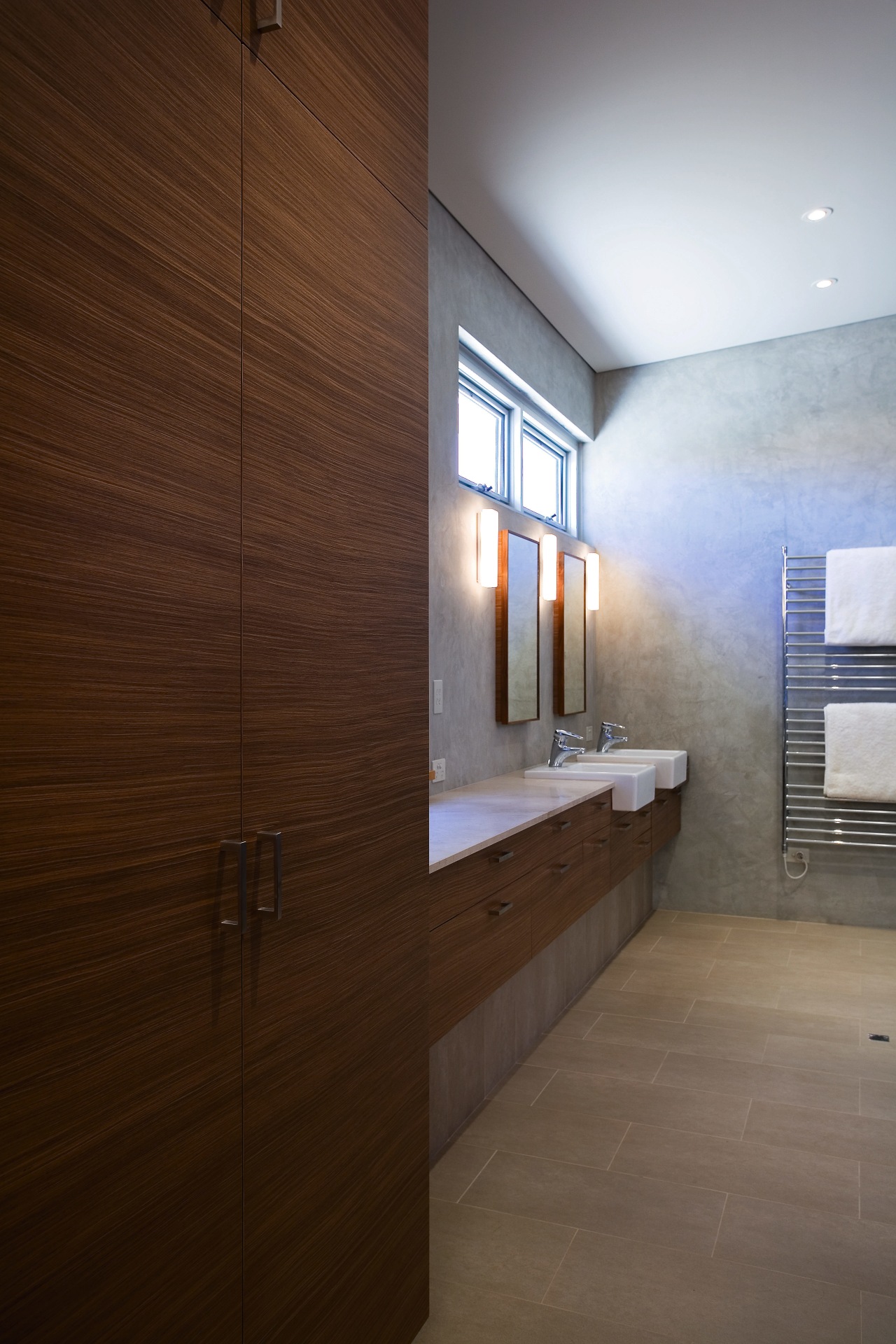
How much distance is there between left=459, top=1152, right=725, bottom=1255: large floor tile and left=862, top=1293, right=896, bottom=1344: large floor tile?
33 cm

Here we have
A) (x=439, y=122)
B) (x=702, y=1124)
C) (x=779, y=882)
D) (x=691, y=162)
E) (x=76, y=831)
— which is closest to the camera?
(x=76, y=831)

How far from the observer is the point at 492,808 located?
2.91 metres

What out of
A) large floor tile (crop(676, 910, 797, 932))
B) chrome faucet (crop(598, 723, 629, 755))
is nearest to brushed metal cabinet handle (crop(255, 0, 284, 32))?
chrome faucet (crop(598, 723, 629, 755))

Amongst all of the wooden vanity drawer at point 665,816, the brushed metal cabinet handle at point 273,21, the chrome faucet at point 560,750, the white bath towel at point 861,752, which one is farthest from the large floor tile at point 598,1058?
the brushed metal cabinet handle at point 273,21

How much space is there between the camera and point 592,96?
2.79 metres

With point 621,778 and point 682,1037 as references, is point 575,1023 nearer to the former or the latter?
point 682,1037

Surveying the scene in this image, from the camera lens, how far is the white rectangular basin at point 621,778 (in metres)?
3.68

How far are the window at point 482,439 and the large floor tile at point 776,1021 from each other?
7.27 ft

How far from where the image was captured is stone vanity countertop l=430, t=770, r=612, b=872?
228 centimetres

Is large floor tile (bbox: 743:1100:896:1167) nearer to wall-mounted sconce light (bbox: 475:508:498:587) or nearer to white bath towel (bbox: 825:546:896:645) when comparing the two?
wall-mounted sconce light (bbox: 475:508:498:587)

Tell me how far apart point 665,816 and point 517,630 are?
4.69 ft

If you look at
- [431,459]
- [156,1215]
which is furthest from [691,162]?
[156,1215]

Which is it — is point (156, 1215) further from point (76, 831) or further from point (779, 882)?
point (779, 882)

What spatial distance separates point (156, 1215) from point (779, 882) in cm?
434
